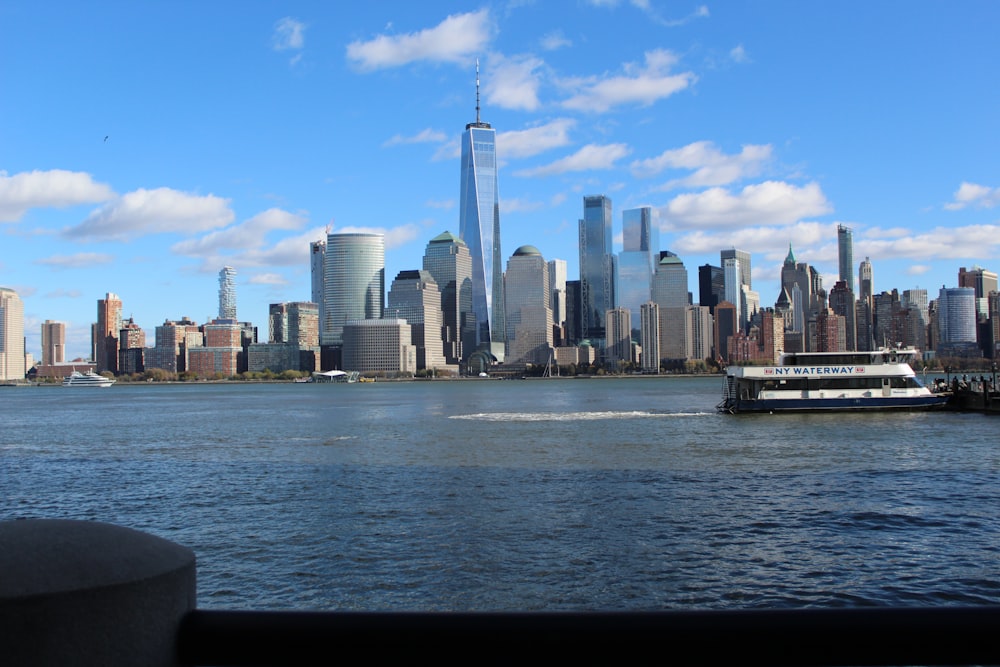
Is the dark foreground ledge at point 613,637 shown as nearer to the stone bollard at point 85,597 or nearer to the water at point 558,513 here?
the stone bollard at point 85,597

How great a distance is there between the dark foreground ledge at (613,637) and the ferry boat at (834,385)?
83.1 metres

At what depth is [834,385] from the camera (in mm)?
83875

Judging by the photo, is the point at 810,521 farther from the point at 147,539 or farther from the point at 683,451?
the point at 147,539

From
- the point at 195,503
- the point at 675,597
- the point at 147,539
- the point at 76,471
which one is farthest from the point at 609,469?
the point at 147,539

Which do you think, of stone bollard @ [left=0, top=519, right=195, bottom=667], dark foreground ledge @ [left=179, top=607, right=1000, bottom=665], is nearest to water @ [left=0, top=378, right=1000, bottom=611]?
dark foreground ledge @ [left=179, top=607, right=1000, bottom=665]

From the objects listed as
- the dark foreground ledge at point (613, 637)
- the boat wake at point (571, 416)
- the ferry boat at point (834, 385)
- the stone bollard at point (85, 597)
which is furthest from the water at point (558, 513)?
the boat wake at point (571, 416)

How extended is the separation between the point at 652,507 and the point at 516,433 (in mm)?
37465

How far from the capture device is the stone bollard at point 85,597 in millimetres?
2635

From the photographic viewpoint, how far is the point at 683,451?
52.5 meters

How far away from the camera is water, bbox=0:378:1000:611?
69.3ft

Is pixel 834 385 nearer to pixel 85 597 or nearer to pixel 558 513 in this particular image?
pixel 558 513

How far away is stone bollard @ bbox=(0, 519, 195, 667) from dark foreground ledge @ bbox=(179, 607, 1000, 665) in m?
0.14

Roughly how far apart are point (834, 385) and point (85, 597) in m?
87.5

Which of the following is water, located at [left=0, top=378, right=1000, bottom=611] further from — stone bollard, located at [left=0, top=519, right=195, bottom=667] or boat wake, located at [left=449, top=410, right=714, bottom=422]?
boat wake, located at [left=449, top=410, right=714, bottom=422]
